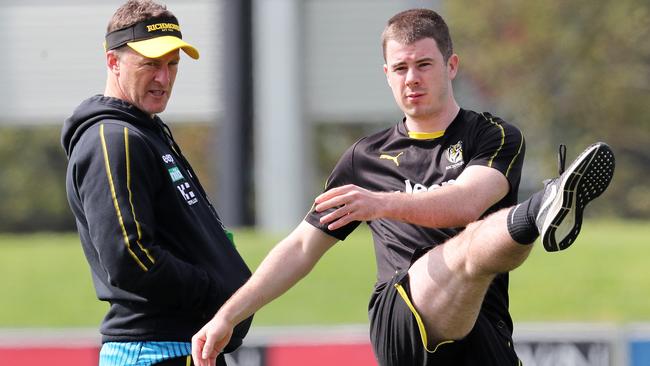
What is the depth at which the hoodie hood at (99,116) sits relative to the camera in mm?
4320

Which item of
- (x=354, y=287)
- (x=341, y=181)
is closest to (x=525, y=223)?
(x=341, y=181)

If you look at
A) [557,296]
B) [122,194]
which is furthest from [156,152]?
[557,296]

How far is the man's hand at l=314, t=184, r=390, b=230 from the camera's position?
400cm

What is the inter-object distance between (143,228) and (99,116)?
1.49 feet

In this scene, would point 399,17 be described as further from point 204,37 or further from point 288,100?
point 204,37

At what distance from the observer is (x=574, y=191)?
3.88m

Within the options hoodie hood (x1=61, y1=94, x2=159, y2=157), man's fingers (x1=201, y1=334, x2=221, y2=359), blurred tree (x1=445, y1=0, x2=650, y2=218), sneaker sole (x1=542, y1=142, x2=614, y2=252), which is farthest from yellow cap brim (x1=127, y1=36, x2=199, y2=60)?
blurred tree (x1=445, y1=0, x2=650, y2=218)

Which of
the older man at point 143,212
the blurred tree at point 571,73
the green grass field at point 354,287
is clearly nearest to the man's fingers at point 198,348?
the older man at point 143,212

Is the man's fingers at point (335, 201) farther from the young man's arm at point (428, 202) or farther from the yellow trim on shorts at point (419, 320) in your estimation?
the yellow trim on shorts at point (419, 320)

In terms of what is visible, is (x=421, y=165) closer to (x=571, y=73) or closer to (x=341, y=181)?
(x=341, y=181)

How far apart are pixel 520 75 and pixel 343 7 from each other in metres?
Result: 6.59

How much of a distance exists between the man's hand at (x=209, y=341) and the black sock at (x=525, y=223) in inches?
41.5

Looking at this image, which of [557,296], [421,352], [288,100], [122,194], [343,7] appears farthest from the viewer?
[343,7]

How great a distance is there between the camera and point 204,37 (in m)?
15.7
